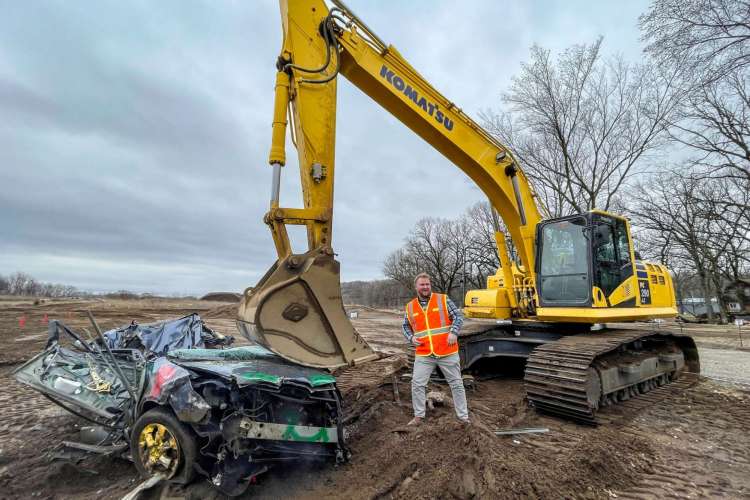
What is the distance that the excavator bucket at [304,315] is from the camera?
3.38 meters

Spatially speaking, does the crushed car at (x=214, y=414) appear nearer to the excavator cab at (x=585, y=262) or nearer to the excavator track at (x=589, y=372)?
the excavator track at (x=589, y=372)

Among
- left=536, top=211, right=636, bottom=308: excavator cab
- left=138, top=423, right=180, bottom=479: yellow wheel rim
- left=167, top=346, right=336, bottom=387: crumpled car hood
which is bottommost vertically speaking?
left=138, top=423, right=180, bottom=479: yellow wheel rim

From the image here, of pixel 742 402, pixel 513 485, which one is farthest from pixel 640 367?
pixel 513 485

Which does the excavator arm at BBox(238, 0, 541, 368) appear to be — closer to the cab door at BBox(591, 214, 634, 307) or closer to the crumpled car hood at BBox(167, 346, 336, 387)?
the crumpled car hood at BBox(167, 346, 336, 387)

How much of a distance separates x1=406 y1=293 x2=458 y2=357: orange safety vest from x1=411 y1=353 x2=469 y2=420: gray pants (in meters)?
0.09

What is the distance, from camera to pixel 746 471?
358 centimetres

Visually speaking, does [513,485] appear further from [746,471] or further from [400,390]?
[400,390]

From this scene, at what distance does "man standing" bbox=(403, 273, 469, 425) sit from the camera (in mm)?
4133

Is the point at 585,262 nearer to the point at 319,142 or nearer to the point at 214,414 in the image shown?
the point at 319,142

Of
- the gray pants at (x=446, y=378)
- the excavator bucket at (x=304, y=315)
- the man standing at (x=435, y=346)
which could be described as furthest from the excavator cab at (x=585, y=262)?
the excavator bucket at (x=304, y=315)

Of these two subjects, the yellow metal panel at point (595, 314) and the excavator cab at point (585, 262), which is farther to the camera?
the excavator cab at point (585, 262)

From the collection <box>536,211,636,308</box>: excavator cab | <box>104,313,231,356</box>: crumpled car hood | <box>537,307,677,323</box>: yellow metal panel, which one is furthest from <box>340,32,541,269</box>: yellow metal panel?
<box>104,313,231,356</box>: crumpled car hood

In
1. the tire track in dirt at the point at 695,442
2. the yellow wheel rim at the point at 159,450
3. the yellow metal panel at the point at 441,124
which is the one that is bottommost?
the tire track in dirt at the point at 695,442

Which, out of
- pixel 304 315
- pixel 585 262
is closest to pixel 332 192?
pixel 304 315
